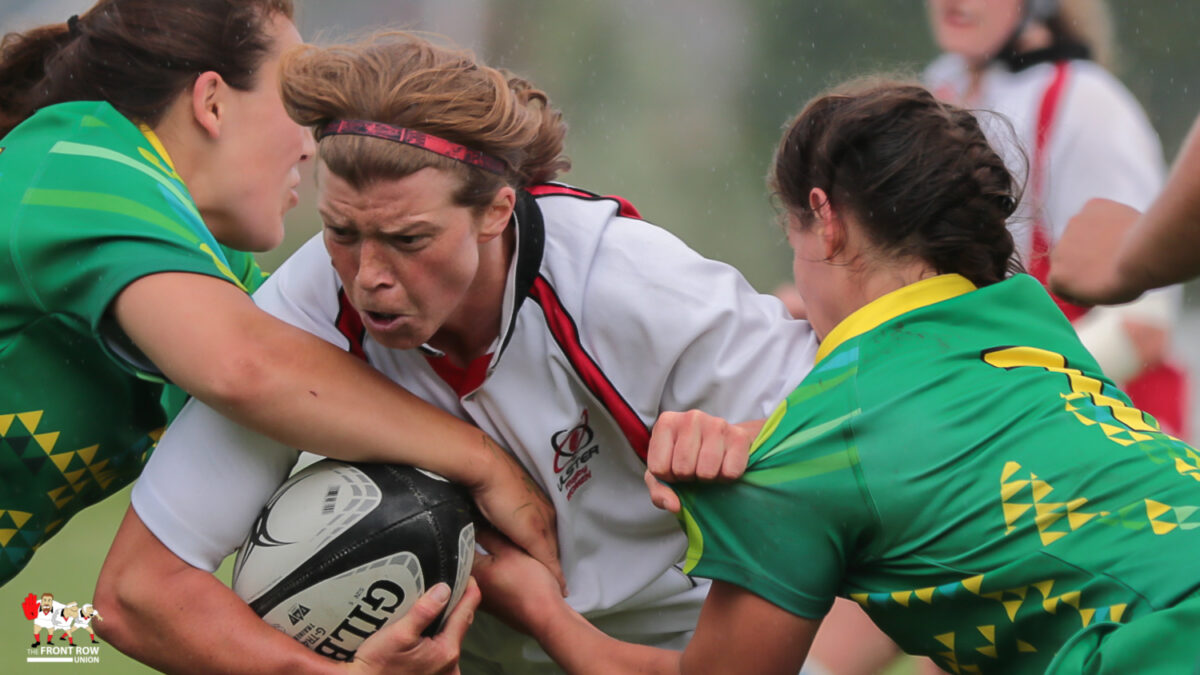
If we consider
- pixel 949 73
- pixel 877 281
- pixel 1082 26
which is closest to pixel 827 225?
pixel 877 281

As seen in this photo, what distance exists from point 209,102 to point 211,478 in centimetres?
104

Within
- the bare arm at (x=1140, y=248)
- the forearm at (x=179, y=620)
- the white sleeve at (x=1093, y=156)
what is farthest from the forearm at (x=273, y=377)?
the white sleeve at (x=1093, y=156)

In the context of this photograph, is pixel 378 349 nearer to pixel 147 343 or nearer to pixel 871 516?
pixel 147 343

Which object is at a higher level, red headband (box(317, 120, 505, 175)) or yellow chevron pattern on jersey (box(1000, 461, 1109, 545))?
red headband (box(317, 120, 505, 175))

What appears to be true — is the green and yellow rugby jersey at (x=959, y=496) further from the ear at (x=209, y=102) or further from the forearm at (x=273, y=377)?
the ear at (x=209, y=102)

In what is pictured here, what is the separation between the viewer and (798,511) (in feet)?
7.30

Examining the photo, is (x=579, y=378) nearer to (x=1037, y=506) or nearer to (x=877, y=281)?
(x=877, y=281)

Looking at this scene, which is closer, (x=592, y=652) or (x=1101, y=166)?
(x=592, y=652)

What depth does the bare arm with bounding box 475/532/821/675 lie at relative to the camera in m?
2.29

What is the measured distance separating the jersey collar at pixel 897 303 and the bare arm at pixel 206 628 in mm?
991

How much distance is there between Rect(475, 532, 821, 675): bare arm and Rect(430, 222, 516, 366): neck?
421 mm

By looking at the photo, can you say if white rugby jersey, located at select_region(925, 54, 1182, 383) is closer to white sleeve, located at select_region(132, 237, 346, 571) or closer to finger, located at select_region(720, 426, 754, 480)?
finger, located at select_region(720, 426, 754, 480)

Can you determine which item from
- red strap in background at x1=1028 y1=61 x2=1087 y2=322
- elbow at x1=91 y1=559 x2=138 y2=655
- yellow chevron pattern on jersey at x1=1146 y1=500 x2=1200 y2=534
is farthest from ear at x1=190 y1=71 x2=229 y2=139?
red strap in background at x1=1028 y1=61 x2=1087 y2=322

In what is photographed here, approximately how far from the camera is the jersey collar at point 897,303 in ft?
7.64
